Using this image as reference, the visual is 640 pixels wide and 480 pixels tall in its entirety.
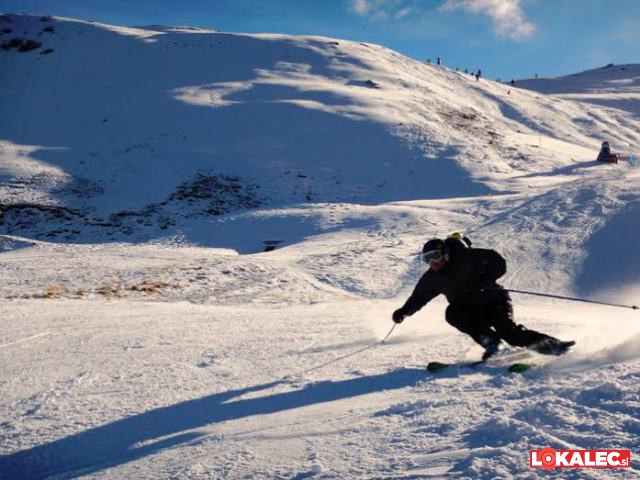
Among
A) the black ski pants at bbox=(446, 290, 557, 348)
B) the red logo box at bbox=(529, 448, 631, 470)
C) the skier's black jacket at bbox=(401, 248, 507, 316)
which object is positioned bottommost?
the red logo box at bbox=(529, 448, 631, 470)

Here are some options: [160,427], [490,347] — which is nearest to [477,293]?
[490,347]

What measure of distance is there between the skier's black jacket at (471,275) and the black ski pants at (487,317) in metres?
0.01

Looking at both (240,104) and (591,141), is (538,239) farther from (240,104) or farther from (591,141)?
(591,141)

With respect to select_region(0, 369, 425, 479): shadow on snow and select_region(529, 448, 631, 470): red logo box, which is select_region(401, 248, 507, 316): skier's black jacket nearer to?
select_region(0, 369, 425, 479): shadow on snow

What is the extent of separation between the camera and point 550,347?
4.96 metres

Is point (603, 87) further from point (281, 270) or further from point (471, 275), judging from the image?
point (471, 275)

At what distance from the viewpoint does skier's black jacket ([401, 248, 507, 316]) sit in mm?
5117

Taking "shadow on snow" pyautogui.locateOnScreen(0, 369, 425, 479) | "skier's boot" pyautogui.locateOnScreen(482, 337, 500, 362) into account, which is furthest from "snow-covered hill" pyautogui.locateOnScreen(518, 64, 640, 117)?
"shadow on snow" pyautogui.locateOnScreen(0, 369, 425, 479)

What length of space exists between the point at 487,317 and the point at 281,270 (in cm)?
859

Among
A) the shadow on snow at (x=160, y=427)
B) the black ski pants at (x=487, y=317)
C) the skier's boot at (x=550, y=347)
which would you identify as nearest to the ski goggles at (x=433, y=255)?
the black ski pants at (x=487, y=317)

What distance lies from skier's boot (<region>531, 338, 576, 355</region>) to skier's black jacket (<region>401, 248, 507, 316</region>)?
1.87 feet

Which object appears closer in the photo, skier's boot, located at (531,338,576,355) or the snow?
the snow

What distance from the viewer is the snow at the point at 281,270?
12.1 feet

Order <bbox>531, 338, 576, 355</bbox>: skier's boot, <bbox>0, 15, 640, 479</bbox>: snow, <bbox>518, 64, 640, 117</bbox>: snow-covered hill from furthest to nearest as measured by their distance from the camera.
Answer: <bbox>518, 64, 640, 117</bbox>: snow-covered hill → <bbox>531, 338, 576, 355</bbox>: skier's boot → <bbox>0, 15, 640, 479</bbox>: snow
